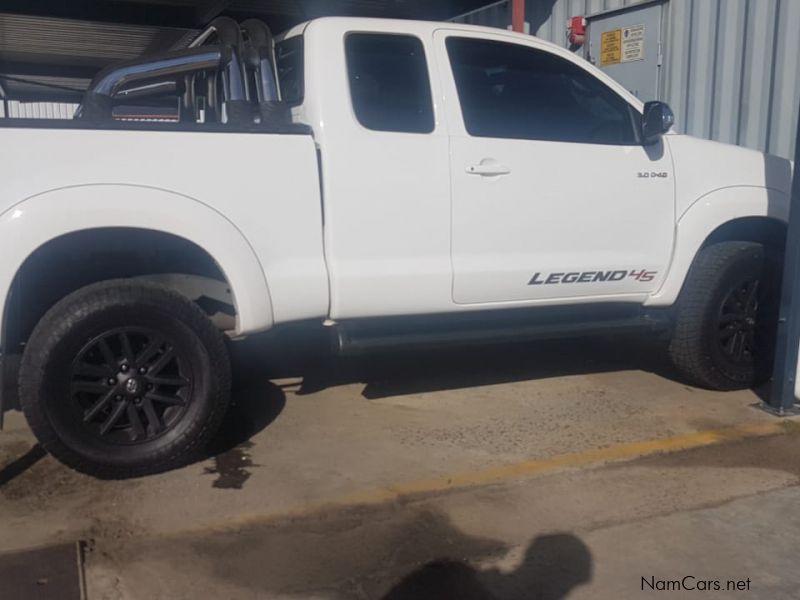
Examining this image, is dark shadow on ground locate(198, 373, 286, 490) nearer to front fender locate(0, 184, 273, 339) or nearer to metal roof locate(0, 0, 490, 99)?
front fender locate(0, 184, 273, 339)

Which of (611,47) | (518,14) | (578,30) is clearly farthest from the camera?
(518,14)

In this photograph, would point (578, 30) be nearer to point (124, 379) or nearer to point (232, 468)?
point (232, 468)

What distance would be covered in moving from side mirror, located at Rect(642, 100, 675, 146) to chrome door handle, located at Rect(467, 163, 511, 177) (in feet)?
3.09

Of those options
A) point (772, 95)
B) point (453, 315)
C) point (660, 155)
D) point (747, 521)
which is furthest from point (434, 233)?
point (772, 95)

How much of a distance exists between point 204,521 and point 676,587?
195cm

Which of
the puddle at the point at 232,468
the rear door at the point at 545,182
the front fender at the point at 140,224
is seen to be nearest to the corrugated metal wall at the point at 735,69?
the rear door at the point at 545,182

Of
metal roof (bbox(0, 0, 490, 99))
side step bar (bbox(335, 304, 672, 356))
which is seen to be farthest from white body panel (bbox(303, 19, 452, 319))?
metal roof (bbox(0, 0, 490, 99))

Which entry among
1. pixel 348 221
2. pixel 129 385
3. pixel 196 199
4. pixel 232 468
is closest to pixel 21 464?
pixel 129 385

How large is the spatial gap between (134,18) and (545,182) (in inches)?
229

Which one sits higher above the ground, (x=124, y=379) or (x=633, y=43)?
(x=633, y=43)

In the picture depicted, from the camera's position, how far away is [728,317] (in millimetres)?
5465

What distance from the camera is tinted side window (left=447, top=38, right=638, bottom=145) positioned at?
4.86 meters

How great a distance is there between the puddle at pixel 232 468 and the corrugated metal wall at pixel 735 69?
4691mm

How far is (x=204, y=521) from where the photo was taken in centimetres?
380
